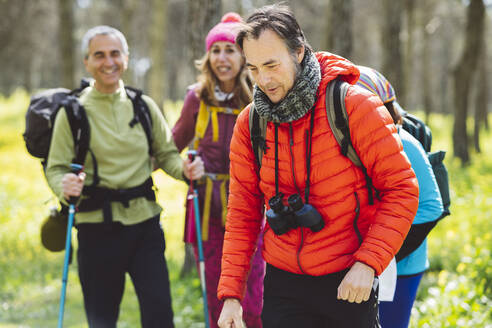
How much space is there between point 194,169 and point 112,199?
0.61 m

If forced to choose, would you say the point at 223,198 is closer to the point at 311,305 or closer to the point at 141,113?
the point at 141,113

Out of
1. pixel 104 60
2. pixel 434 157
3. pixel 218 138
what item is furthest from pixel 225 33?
pixel 434 157

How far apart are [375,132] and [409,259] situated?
1139mm

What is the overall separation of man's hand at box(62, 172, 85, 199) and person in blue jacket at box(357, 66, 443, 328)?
1905mm

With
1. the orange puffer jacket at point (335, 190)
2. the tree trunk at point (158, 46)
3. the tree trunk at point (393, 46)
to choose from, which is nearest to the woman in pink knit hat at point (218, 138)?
the orange puffer jacket at point (335, 190)

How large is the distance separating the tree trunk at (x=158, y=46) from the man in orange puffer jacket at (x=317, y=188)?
13.7 meters

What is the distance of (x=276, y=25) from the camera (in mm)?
2104

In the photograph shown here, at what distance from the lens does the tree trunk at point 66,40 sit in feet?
46.6

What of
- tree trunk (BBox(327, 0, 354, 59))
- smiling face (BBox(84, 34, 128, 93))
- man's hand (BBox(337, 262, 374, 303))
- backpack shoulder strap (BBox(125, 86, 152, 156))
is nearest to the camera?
man's hand (BBox(337, 262, 374, 303))

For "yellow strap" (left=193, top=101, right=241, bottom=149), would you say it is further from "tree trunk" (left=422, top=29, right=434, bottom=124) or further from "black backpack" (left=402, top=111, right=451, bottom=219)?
"tree trunk" (left=422, top=29, right=434, bottom=124)

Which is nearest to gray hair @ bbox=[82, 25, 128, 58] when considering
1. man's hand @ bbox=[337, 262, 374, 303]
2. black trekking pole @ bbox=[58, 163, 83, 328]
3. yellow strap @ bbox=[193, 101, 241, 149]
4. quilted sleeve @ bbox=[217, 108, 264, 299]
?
yellow strap @ bbox=[193, 101, 241, 149]

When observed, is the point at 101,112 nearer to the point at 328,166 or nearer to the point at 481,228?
the point at 328,166

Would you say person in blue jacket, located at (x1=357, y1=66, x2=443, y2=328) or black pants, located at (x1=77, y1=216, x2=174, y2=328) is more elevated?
person in blue jacket, located at (x1=357, y1=66, x2=443, y2=328)

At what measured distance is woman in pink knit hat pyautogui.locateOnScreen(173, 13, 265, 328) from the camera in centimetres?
376
